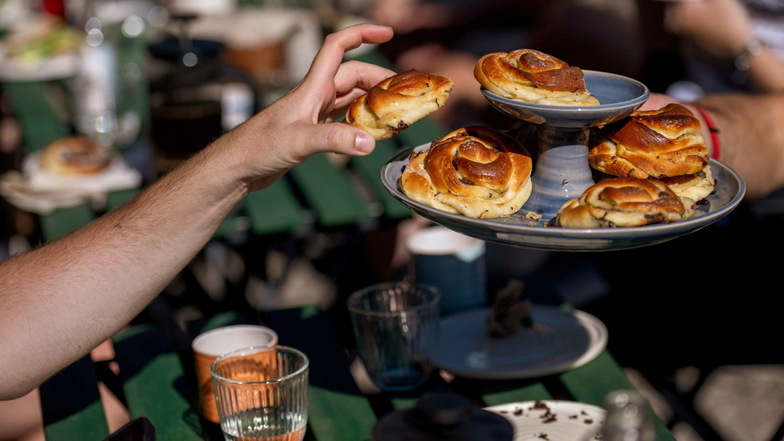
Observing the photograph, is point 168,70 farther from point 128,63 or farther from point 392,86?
point 392,86

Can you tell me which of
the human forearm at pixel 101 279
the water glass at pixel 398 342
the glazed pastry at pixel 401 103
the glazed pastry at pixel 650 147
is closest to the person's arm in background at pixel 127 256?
the human forearm at pixel 101 279

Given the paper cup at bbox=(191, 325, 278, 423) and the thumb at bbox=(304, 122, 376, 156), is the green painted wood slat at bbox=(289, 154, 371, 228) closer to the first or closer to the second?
the paper cup at bbox=(191, 325, 278, 423)

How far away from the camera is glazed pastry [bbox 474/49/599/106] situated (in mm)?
1273

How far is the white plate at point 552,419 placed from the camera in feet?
4.86

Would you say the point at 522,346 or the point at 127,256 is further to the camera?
the point at 522,346

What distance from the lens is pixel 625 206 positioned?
121 cm

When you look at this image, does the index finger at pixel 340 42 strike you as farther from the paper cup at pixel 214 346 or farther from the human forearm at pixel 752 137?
the human forearm at pixel 752 137

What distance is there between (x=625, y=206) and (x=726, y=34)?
232 cm

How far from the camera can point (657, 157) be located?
4.42 ft

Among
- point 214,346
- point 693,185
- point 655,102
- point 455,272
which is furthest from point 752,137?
point 214,346

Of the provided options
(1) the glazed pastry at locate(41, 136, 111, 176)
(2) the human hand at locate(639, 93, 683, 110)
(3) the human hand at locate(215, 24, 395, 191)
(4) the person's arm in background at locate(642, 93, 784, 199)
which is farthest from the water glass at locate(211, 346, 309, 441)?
(1) the glazed pastry at locate(41, 136, 111, 176)

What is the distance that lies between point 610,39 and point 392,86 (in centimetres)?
234

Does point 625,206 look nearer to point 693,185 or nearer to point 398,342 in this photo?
point 693,185

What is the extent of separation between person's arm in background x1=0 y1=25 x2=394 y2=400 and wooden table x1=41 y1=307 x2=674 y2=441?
0.44 ft
